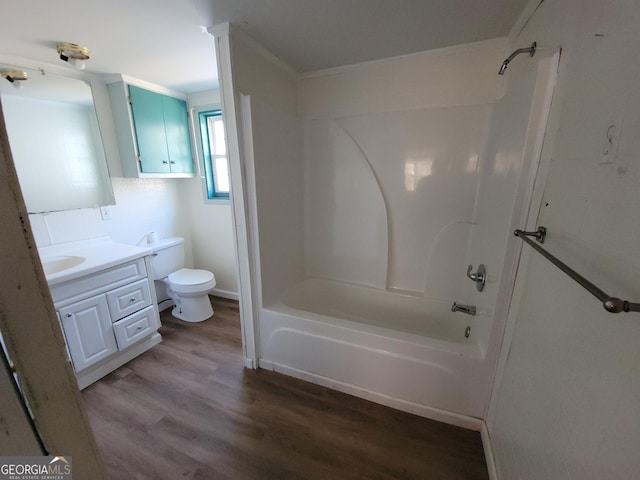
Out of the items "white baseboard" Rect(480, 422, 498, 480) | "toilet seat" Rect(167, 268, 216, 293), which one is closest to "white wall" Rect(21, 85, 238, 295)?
"toilet seat" Rect(167, 268, 216, 293)

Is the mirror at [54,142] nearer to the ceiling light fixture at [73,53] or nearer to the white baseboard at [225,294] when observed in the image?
the ceiling light fixture at [73,53]

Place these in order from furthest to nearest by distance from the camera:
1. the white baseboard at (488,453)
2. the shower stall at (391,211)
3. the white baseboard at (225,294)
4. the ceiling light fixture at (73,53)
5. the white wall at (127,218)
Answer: the white baseboard at (225,294)
the white wall at (127,218)
the ceiling light fixture at (73,53)
the shower stall at (391,211)
the white baseboard at (488,453)

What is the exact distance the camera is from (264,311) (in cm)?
184

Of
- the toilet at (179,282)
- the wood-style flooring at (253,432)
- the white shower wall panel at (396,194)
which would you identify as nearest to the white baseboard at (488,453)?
the wood-style flooring at (253,432)

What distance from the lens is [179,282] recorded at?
2.47 metres

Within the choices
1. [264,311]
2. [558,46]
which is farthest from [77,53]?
[558,46]

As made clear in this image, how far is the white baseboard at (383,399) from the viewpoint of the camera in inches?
58.5

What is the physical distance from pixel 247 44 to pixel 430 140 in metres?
1.39

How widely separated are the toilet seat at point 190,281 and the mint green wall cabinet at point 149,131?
101cm

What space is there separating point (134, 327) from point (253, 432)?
1.31m

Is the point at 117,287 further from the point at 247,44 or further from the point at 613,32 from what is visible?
the point at 613,32

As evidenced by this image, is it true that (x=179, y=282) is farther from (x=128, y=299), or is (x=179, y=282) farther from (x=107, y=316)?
(x=107, y=316)

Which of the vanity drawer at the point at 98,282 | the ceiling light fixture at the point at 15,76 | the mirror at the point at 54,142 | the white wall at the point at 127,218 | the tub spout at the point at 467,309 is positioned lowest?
the tub spout at the point at 467,309

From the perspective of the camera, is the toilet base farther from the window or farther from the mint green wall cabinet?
the mint green wall cabinet
